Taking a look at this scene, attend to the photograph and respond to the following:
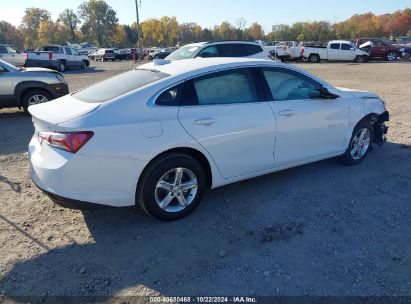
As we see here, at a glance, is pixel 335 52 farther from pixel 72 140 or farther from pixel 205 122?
pixel 72 140

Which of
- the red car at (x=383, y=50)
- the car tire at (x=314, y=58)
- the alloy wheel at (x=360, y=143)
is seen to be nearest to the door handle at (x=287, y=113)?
the alloy wheel at (x=360, y=143)

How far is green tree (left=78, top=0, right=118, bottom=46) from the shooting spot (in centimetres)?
12875

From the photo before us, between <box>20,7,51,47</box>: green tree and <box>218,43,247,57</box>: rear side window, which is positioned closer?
<box>218,43,247,57</box>: rear side window

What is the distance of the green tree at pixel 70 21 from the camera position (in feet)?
417

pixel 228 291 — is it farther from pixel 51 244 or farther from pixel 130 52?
pixel 130 52

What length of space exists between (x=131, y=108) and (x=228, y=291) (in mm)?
1850

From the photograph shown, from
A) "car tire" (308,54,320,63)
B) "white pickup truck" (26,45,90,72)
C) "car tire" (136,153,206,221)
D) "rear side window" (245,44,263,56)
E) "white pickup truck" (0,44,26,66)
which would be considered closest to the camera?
"car tire" (136,153,206,221)

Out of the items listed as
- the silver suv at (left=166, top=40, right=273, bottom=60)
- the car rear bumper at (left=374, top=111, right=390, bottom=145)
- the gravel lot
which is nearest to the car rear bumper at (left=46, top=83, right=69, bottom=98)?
the silver suv at (left=166, top=40, right=273, bottom=60)

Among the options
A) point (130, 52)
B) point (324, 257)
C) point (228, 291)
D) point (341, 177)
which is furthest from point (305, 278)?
point (130, 52)

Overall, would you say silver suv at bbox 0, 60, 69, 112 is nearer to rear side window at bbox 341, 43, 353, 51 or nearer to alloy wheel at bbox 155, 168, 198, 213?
alloy wheel at bbox 155, 168, 198, 213

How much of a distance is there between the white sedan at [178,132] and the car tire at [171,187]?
11mm

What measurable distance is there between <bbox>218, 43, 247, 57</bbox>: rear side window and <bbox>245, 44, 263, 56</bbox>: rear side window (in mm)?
124

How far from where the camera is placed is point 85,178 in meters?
3.31

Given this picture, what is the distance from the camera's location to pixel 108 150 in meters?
3.31
